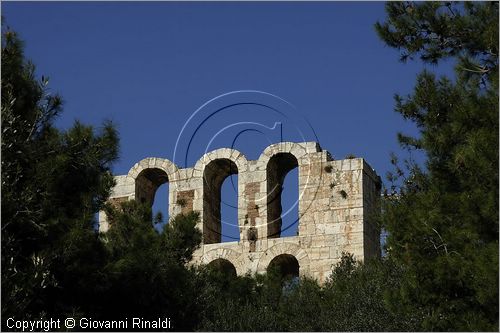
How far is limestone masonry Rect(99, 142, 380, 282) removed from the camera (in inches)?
1130

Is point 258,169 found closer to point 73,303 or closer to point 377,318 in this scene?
point 377,318

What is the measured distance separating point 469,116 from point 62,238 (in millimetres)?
5711

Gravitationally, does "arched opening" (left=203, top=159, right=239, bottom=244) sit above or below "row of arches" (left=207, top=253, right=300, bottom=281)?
above

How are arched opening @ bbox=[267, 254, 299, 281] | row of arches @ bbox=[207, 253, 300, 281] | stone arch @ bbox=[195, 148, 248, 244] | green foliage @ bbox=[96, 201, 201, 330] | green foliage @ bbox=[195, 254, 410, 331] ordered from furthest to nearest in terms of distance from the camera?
1. stone arch @ bbox=[195, 148, 248, 244]
2. row of arches @ bbox=[207, 253, 300, 281]
3. arched opening @ bbox=[267, 254, 299, 281]
4. green foliage @ bbox=[195, 254, 410, 331]
5. green foliage @ bbox=[96, 201, 201, 330]

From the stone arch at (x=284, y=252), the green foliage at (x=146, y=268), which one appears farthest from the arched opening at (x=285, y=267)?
the green foliage at (x=146, y=268)

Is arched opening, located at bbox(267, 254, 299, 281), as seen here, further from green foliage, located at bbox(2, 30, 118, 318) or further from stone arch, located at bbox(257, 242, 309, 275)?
green foliage, located at bbox(2, 30, 118, 318)

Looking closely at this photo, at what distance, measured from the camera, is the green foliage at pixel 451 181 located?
641 inches

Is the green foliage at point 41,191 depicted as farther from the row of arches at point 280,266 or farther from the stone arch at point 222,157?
the stone arch at point 222,157

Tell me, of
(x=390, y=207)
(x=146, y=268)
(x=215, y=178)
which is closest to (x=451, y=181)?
(x=390, y=207)

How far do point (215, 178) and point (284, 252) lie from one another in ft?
10.4

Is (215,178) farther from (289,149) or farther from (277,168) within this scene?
(289,149)

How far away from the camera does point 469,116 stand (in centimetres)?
1702

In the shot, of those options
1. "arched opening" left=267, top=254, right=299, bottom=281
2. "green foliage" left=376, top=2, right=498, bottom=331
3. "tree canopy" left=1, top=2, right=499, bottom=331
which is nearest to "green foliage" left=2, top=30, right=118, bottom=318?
"tree canopy" left=1, top=2, right=499, bottom=331

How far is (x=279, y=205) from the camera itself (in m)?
30.2
